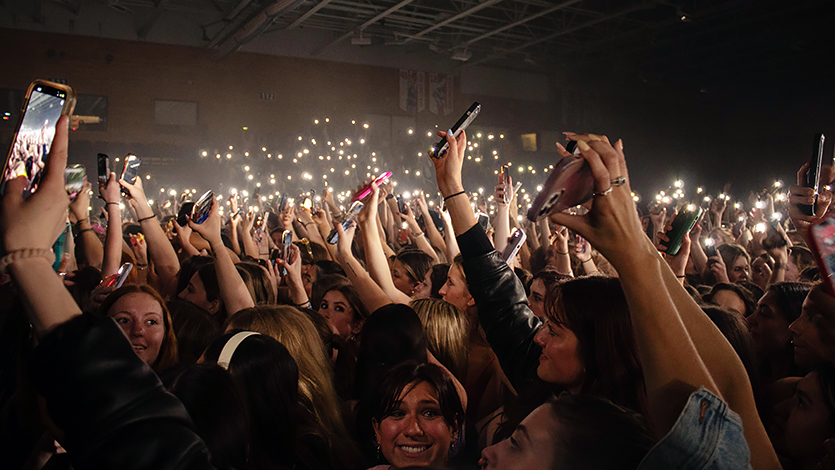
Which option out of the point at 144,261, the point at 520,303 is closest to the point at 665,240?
the point at 520,303

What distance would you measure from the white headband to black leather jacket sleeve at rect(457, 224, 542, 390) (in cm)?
84

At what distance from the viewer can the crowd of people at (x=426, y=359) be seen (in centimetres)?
88

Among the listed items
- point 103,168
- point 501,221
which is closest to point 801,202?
point 501,221

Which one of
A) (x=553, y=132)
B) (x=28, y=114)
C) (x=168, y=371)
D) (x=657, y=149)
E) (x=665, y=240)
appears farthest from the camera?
(x=657, y=149)

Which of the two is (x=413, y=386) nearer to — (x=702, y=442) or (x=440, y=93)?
(x=702, y=442)

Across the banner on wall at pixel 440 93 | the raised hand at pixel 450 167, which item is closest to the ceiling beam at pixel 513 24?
the banner on wall at pixel 440 93

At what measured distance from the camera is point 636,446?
103 centimetres

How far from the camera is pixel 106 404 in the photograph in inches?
33.2

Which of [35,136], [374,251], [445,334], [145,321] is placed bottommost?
[445,334]

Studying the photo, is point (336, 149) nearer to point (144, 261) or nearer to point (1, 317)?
point (144, 261)

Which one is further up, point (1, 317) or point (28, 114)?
point (28, 114)

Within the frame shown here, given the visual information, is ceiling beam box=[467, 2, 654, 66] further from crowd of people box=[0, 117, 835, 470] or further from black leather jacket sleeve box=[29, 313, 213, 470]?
black leather jacket sleeve box=[29, 313, 213, 470]

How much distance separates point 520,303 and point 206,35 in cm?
2001

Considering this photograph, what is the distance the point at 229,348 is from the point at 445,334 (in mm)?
1192
